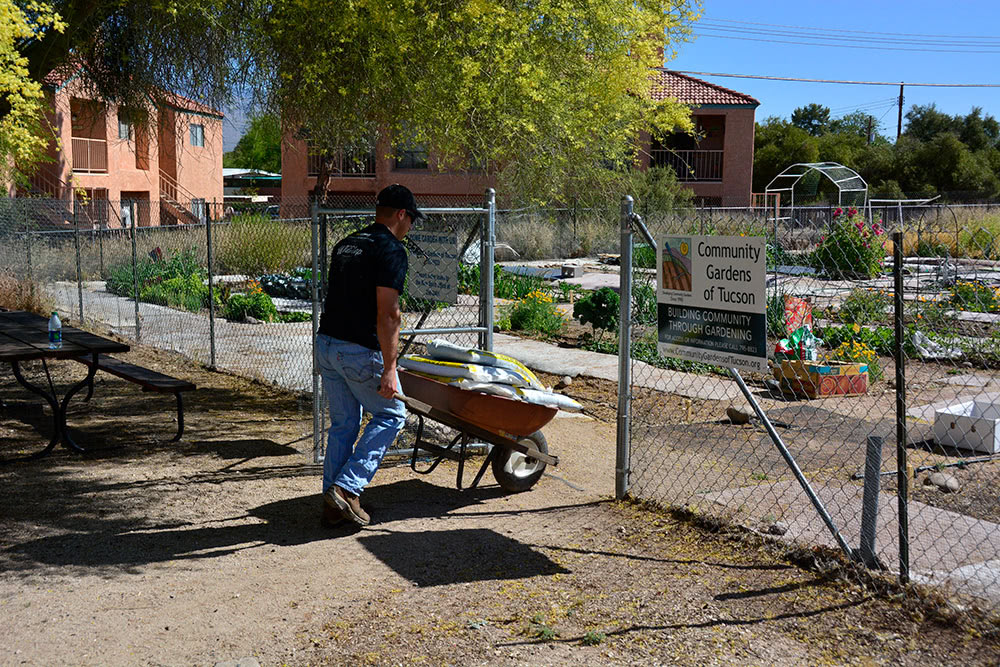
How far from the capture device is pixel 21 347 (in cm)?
731

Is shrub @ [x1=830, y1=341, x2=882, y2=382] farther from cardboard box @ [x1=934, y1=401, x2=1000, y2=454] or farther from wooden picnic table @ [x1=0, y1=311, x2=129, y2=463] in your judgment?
wooden picnic table @ [x1=0, y1=311, x2=129, y2=463]

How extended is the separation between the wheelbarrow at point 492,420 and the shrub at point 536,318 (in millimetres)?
7192

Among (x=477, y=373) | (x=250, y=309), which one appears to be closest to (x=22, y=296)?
(x=250, y=309)

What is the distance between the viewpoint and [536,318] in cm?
1370

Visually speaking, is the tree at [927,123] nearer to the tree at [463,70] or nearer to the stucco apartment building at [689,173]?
the stucco apartment building at [689,173]

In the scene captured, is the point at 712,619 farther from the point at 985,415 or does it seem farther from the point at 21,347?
the point at 21,347

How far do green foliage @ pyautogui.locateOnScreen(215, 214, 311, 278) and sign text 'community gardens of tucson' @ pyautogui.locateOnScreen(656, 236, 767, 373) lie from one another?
53.4 ft

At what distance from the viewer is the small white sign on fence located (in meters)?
6.84

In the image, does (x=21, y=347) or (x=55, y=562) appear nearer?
(x=55, y=562)

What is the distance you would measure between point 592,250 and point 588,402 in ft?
66.3

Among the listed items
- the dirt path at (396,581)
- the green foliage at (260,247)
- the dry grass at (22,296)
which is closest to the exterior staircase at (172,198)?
the green foliage at (260,247)

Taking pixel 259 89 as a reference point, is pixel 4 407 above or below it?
below

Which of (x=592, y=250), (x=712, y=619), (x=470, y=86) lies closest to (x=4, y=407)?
(x=470, y=86)

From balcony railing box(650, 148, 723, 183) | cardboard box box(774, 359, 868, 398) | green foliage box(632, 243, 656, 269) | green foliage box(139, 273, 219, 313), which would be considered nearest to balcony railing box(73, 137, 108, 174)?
green foliage box(139, 273, 219, 313)
